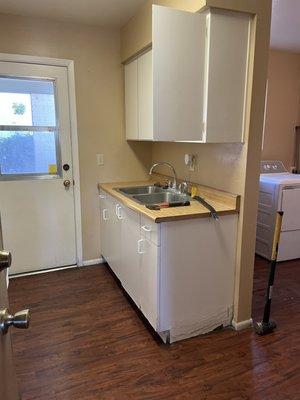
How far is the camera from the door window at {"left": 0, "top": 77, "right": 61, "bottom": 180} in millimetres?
2777

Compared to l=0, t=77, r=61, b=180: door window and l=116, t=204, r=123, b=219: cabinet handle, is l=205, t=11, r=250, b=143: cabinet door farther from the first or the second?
l=0, t=77, r=61, b=180: door window

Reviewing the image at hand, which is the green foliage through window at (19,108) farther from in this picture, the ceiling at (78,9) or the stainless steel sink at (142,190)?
the stainless steel sink at (142,190)

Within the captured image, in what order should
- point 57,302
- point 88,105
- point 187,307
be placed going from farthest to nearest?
point 88,105 → point 57,302 → point 187,307

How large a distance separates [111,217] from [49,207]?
71 centimetres

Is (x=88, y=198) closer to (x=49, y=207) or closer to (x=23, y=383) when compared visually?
(x=49, y=207)

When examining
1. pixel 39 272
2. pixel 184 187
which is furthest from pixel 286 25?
pixel 39 272

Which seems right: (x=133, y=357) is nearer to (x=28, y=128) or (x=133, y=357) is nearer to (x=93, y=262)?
(x=93, y=262)

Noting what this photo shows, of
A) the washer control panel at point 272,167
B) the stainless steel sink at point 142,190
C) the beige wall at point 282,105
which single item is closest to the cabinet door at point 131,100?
the stainless steel sink at point 142,190

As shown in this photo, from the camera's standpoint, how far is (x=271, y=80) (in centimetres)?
395

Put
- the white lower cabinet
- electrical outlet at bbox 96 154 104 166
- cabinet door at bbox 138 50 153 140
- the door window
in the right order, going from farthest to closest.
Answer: electrical outlet at bbox 96 154 104 166 < the door window < cabinet door at bbox 138 50 153 140 < the white lower cabinet

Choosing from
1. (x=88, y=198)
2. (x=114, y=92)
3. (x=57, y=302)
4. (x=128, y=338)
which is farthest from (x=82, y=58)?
(x=128, y=338)

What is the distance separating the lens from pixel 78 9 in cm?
253

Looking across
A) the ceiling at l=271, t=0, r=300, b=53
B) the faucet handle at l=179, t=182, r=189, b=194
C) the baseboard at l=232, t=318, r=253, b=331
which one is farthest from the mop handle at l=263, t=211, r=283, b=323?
the ceiling at l=271, t=0, r=300, b=53

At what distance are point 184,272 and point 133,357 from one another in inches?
24.9
